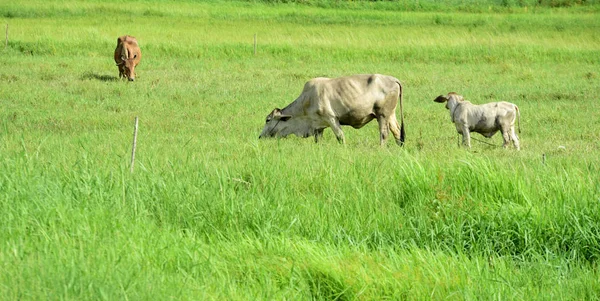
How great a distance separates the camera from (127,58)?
20641 mm

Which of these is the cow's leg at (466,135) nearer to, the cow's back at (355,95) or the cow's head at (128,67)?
the cow's back at (355,95)

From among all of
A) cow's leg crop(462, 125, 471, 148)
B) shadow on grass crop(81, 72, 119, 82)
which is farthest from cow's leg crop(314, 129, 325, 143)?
shadow on grass crop(81, 72, 119, 82)

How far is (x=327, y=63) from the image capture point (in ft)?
82.3

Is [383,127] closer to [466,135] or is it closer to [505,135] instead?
[466,135]

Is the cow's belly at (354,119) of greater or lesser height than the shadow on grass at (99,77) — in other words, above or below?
above

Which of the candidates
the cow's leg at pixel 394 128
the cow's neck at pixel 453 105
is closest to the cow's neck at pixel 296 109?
the cow's leg at pixel 394 128

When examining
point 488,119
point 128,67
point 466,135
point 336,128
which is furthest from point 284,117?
point 128,67

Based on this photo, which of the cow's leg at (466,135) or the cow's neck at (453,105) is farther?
the cow's neck at (453,105)

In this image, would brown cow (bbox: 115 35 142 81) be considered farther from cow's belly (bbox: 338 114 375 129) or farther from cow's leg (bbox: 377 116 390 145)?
cow's leg (bbox: 377 116 390 145)

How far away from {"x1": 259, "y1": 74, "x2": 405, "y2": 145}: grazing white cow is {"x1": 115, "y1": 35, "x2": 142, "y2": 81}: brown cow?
8.47 m

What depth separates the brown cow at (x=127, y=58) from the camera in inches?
804

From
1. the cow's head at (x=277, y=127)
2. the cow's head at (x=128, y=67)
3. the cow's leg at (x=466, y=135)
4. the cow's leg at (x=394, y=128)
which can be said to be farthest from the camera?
the cow's head at (x=128, y=67)

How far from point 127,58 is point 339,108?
954 cm

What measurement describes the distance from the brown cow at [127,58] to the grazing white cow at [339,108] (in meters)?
8.47
